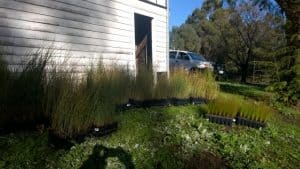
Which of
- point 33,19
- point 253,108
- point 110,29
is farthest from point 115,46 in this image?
point 253,108

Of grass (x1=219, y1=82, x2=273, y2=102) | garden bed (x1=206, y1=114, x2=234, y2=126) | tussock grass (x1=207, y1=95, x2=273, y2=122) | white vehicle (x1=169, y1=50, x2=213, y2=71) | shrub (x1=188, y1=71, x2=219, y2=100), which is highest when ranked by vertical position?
white vehicle (x1=169, y1=50, x2=213, y2=71)

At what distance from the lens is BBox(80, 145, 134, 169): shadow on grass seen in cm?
406

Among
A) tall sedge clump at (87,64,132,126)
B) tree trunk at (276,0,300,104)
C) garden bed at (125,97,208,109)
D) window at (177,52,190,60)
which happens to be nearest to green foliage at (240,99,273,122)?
garden bed at (125,97,208,109)

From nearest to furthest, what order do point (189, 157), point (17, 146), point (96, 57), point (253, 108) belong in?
point (17, 146)
point (189, 157)
point (253, 108)
point (96, 57)

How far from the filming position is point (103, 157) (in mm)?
4254

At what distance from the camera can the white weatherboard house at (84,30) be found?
23.0 feet

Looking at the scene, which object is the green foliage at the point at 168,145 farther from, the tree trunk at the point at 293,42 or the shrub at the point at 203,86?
the tree trunk at the point at 293,42

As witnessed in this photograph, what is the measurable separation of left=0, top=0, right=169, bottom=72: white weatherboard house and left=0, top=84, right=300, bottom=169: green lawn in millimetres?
1811

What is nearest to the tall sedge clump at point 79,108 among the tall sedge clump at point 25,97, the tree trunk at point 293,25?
the tall sedge clump at point 25,97

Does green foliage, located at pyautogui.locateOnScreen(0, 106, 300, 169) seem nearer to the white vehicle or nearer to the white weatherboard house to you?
the white weatherboard house

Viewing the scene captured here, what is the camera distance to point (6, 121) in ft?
14.9

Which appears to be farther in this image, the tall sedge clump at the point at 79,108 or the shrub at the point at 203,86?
the shrub at the point at 203,86

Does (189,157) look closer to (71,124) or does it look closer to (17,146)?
(71,124)

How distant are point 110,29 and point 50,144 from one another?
594 cm
